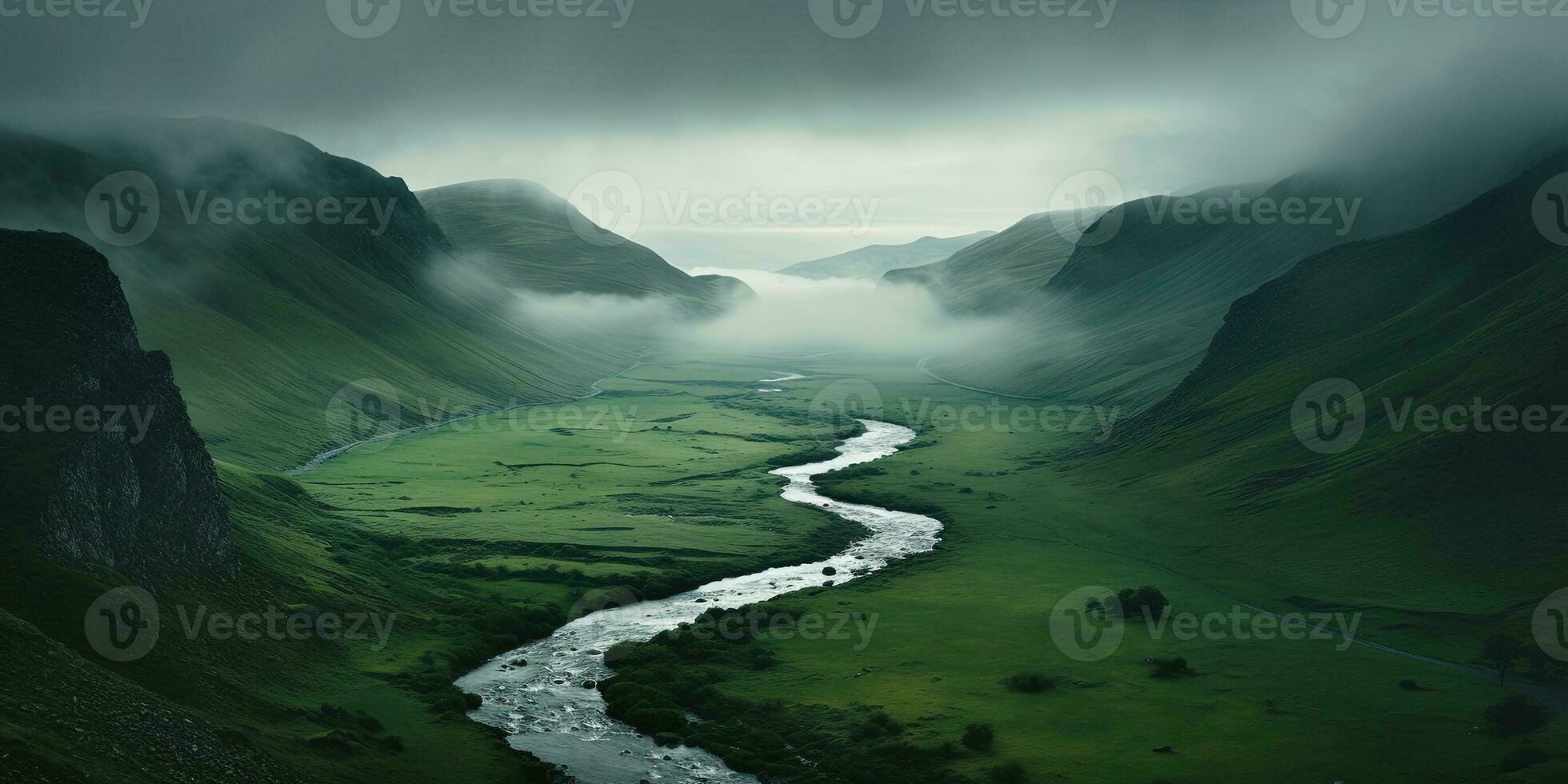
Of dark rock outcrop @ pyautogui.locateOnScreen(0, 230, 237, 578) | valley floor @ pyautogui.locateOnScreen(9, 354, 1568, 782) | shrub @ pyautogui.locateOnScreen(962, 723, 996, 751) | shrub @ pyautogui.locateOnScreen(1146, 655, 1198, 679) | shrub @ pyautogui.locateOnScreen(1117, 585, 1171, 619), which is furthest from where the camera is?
shrub @ pyautogui.locateOnScreen(1117, 585, 1171, 619)

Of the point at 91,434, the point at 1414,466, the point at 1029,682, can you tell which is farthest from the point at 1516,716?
the point at 91,434

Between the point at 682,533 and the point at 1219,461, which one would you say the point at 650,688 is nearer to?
the point at 682,533

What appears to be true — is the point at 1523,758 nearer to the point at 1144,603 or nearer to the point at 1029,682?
the point at 1029,682

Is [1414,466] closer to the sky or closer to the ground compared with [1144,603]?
closer to the sky

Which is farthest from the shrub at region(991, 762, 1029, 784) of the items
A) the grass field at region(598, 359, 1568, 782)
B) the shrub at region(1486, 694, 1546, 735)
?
the shrub at region(1486, 694, 1546, 735)

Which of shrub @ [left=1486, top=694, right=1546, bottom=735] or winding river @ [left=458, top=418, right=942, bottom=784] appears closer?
shrub @ [left=1486, top=694, right=1546, bottom=735]

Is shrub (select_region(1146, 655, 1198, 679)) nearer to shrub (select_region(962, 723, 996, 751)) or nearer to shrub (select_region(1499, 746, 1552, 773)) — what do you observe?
shrub (select_region(962, 723, 996, 751))

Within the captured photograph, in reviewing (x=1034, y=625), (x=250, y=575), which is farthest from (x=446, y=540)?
(x=1034, y=625)
